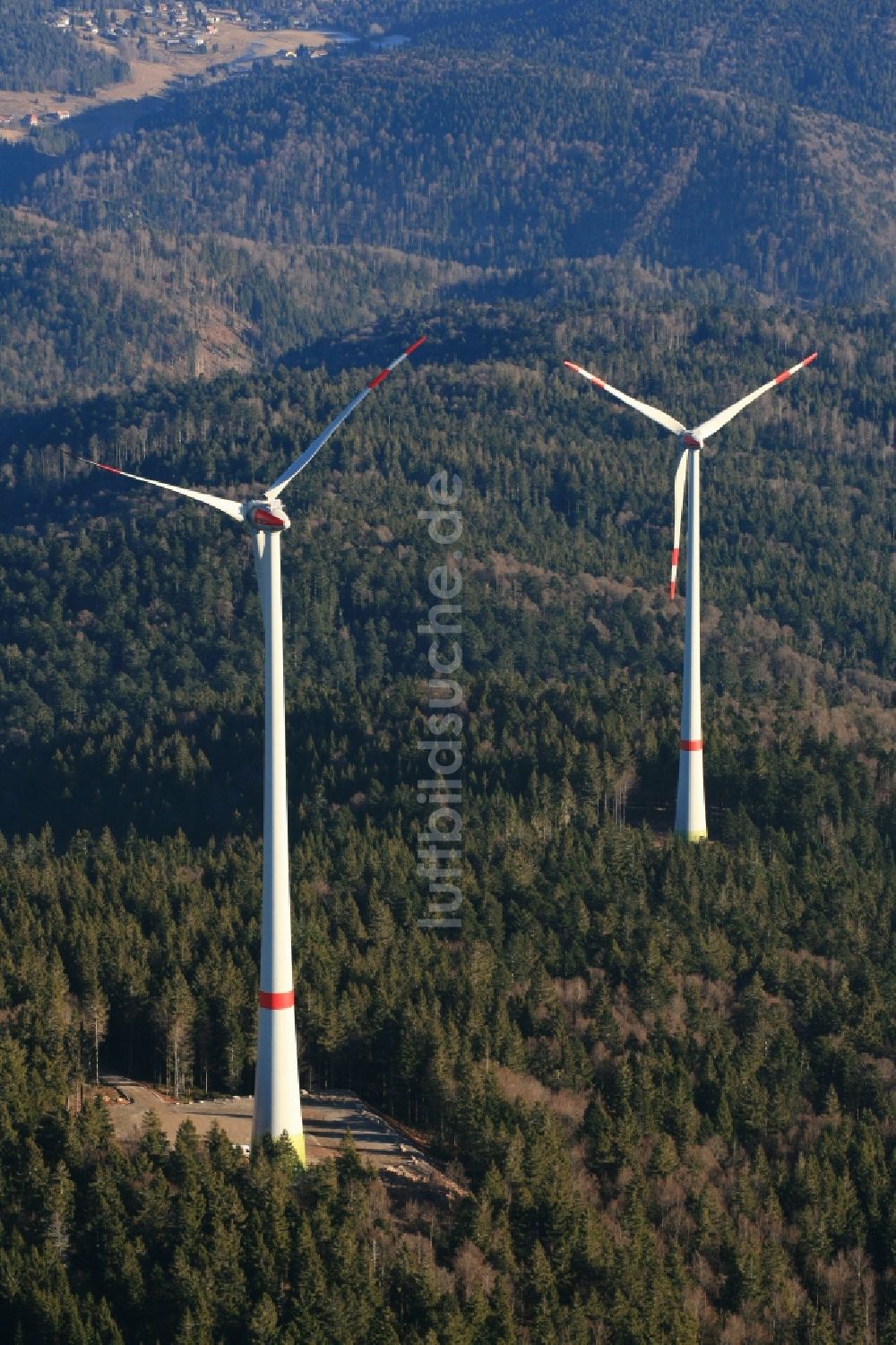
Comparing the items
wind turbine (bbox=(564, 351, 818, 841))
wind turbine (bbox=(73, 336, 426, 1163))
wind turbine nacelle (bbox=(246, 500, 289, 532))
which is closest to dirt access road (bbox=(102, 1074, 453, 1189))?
wind turbine (bbox=(73, 336, 426, 1163))

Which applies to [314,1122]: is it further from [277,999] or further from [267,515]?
[267,515]

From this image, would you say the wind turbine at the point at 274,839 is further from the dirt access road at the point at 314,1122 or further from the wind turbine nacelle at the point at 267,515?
the dirt access road at the point at 314,1122

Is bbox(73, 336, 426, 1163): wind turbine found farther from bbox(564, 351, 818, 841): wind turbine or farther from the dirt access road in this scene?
bbox(564, 351, 818, 841): wind turbine

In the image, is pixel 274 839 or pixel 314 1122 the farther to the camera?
pixel 314 1122

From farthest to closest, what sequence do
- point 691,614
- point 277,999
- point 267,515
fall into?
point 691,614 → point 277,999 → point 267,515

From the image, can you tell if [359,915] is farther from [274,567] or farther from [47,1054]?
[274,567]

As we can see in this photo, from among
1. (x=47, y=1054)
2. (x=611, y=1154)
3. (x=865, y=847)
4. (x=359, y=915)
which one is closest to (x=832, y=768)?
(x=865, y=847)

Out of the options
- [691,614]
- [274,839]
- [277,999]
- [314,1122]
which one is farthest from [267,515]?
[691,614]
